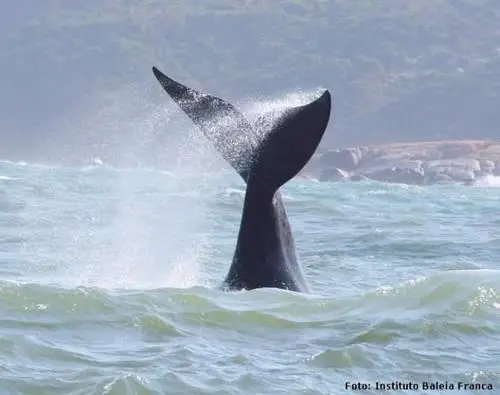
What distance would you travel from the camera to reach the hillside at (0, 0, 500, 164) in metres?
92.1

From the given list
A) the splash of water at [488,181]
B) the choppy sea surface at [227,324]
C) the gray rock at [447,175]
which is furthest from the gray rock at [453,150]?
the choppy sea surface at [227,324]

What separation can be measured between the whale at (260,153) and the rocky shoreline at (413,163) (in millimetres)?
51745

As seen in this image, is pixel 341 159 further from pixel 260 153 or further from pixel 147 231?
pixel 260 153

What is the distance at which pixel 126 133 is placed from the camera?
87.5 meters

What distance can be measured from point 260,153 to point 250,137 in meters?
0.15

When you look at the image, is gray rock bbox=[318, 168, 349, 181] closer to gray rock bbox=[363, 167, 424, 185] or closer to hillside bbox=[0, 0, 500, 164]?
gray rock bbox=[363, 167, 424, 185]

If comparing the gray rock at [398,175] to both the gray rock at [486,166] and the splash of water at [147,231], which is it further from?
the splash of water at [147,231]

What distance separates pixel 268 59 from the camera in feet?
330

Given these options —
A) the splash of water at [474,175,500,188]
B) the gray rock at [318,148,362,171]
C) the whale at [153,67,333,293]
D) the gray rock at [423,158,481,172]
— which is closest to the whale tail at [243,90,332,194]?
the whale at [153,67,333,293]

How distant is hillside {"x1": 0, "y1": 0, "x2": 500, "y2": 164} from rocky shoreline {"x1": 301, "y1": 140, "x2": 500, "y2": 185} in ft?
42.6

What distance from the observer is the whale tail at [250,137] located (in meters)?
9.20

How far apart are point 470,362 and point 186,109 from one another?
8.58 ft

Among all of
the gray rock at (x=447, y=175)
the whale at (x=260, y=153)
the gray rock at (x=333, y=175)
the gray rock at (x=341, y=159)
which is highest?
the whale at (x=260, y=153)

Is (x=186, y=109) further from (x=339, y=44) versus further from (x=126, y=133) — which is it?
(x=339, y=44)
